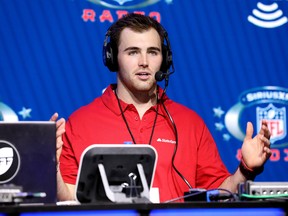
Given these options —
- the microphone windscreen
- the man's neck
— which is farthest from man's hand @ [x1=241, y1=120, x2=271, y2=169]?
the man's neck

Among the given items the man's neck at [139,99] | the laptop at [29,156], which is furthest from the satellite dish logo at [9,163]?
the man's neck at [139,99]

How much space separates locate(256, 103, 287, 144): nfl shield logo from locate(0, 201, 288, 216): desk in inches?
72.4

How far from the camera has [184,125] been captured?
280cm

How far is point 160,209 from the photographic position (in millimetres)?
1664

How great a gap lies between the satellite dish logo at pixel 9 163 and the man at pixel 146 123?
79 centimetres

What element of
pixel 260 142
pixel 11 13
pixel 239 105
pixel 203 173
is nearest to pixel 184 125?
pixel 203 173

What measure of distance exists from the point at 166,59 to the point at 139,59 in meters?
0.13

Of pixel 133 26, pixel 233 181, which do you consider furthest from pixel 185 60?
pixel 233 181

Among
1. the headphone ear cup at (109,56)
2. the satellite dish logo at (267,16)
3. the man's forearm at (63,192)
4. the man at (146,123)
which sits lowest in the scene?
the man's forearm at (63,192)

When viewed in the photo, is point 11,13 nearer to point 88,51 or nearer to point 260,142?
point 88,51

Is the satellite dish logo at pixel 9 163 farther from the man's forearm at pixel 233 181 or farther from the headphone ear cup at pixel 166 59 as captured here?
the headphone ear cup at pixel 166 59

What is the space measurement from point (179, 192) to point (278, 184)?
2.36 feet

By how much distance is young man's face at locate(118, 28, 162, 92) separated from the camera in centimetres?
275

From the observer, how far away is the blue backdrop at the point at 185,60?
3258 mm
